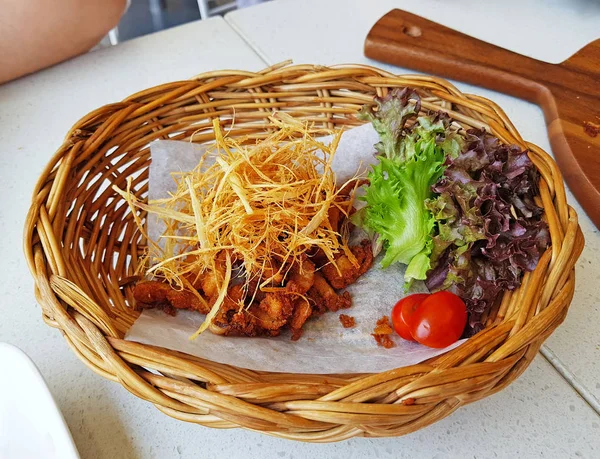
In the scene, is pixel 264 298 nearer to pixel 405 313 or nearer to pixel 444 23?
pixel 405 313

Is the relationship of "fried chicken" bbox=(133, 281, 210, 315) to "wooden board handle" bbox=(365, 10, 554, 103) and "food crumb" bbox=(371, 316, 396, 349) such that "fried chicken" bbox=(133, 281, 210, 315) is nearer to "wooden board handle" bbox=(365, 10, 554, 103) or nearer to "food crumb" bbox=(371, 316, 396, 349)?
"food crumb" bbox=(371, 316, 396, 349)

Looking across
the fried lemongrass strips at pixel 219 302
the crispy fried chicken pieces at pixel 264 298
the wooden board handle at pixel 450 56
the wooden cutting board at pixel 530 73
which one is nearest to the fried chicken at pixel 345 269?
the crispy fried chicken pieces at pixel 264 298

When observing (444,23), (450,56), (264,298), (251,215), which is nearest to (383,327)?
(264,298)

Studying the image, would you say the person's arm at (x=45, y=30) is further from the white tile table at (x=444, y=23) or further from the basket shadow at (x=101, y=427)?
the basket shadow at (x=101, y=427)

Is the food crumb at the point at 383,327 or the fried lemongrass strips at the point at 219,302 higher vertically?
the fried lemongrass strips at the point at 219,302

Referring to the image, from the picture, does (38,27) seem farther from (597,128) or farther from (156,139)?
(597,128)

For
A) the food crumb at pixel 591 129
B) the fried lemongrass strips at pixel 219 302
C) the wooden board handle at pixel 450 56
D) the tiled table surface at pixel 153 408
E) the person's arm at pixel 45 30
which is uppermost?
the person's arm at pixel 45 30

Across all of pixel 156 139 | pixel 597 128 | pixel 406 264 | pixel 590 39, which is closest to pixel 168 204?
pixel 156 139
